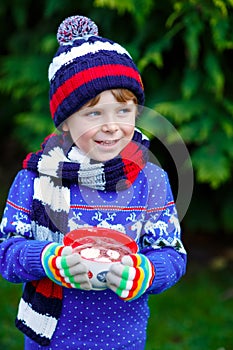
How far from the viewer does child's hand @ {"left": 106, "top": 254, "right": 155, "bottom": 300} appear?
159cm

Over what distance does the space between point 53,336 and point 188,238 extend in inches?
111

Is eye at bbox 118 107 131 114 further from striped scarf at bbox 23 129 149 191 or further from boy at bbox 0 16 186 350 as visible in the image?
Result: striped scarf at bbox 23 129 149 191

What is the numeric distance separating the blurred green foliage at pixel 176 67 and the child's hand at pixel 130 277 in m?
1.65

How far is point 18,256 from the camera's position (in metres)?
1.80

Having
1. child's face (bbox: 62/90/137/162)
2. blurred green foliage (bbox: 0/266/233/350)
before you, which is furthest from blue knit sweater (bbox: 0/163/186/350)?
blurred green foliage (bbox: 0/266/233/350)

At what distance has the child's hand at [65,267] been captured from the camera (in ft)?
5.23

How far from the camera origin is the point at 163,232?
187 cm

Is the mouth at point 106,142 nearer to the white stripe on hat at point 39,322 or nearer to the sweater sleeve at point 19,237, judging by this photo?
the sweater sleeve at point 19,237

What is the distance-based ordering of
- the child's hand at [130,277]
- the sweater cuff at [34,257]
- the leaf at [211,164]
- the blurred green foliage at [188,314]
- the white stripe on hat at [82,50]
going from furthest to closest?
the leaf at [211,164]
the blurred green foliage at [188,314]
the white stripe on hat at [82,50]
the sweater cuff at [34,257]
the child's hand at [130,277]

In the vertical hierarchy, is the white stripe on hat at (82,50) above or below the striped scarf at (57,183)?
above

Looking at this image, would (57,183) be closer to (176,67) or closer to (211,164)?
(211,164)

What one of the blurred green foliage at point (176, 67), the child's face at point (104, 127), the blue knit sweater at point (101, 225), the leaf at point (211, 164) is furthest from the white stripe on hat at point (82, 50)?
the leaf at point (211, 164)

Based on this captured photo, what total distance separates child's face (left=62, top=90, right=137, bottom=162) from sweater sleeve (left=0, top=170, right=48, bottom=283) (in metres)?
0.22

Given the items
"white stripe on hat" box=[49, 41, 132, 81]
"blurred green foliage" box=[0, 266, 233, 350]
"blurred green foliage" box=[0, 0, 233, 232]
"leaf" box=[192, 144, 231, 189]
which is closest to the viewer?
"white stripe on hat" box=[49, 41, 132, 81]
